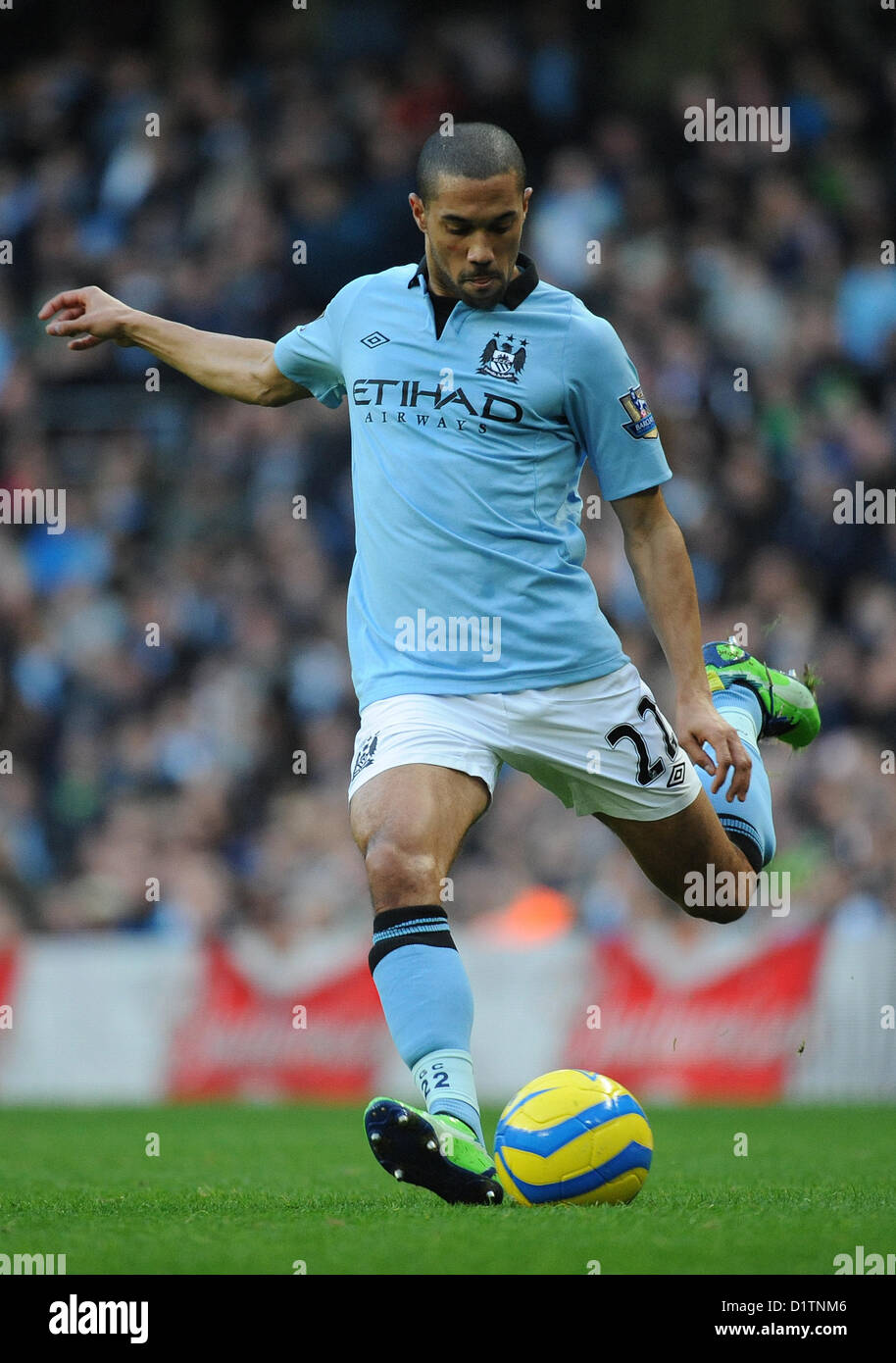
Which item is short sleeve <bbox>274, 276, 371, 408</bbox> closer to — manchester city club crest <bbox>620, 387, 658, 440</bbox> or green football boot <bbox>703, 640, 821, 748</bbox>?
manchester city club crest <bbox>620, 387, 658, 440</bbox>

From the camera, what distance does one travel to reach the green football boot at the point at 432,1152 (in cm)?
418

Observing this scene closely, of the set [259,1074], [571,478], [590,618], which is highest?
[571,478]

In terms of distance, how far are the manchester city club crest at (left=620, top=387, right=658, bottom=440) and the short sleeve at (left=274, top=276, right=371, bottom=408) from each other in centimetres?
79

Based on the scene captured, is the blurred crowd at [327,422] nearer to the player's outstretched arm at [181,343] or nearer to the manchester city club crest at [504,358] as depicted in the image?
the player's outstretched arm at [181,343]

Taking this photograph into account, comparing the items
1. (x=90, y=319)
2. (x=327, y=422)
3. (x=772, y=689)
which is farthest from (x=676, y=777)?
(x=327, y=422)

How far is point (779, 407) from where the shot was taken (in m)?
13.6

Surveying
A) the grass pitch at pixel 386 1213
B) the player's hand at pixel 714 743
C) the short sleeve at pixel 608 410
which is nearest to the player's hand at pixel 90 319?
the short sleeve at pixel 608 410

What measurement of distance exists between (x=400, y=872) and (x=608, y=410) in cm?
131

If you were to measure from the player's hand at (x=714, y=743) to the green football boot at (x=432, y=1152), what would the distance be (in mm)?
1053

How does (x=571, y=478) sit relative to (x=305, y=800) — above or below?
above

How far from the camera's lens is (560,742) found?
4945 millimetres

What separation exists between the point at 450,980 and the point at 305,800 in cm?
830

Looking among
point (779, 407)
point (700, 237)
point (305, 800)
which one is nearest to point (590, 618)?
point (305, 800)
